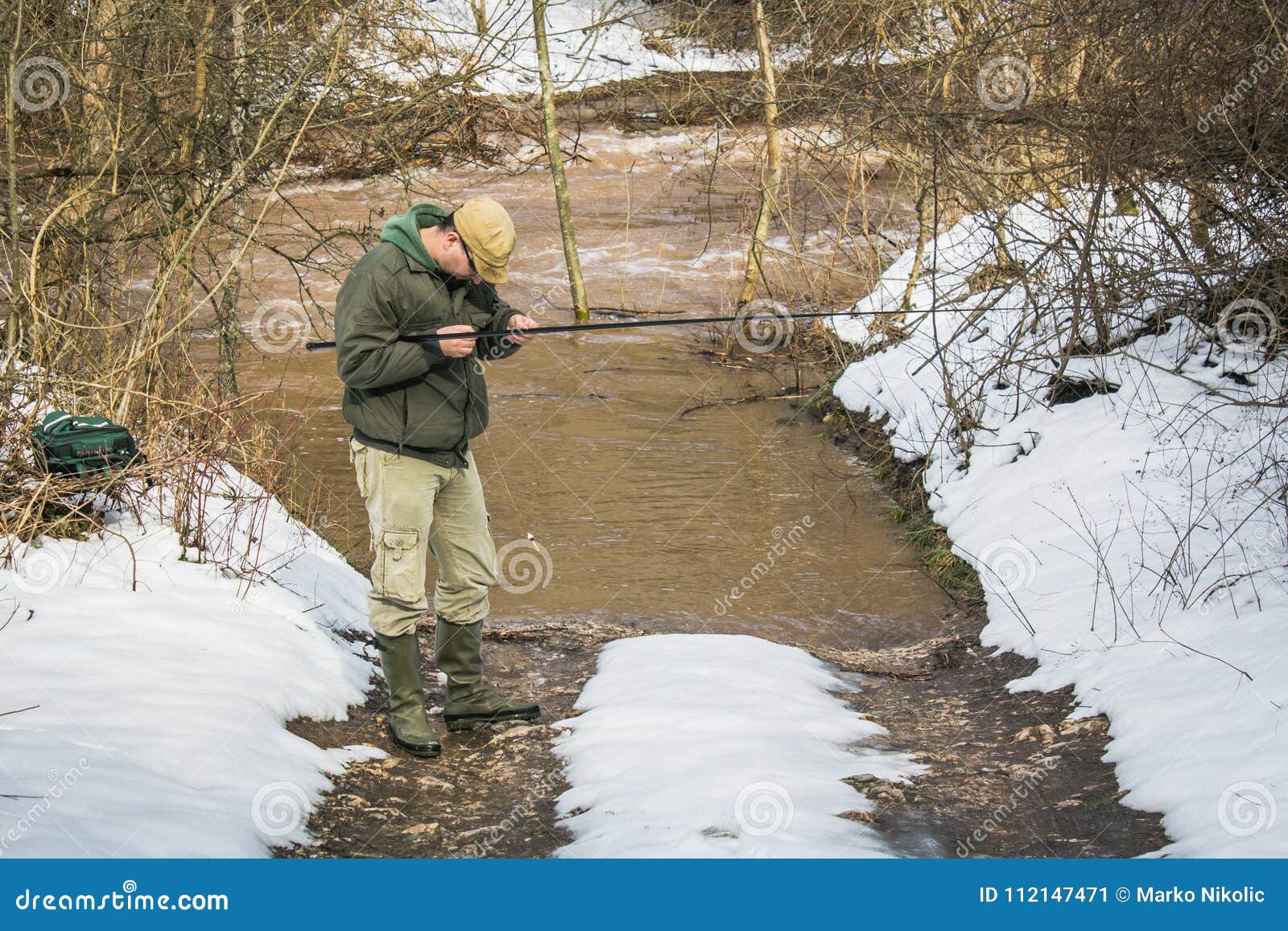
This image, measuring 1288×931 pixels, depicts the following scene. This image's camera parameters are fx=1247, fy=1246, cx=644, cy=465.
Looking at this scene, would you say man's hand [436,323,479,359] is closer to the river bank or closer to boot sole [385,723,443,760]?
boot sole [385,723,443,760]

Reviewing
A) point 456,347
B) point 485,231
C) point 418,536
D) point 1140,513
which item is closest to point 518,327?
point 456,347

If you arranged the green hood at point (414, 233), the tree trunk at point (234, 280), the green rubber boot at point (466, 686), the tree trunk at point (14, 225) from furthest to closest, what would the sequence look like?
the tree trunk at point (234, 280)
the tree trunk at point (14, 225)
the green rubber boot at point (466, 686)
the green hood at point (414, 233)

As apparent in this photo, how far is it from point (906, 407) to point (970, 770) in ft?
19.7

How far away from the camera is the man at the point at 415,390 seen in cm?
443

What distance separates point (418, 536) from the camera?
4.60 meters

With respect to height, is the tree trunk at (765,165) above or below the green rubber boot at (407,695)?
above

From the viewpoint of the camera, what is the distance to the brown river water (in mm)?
7387

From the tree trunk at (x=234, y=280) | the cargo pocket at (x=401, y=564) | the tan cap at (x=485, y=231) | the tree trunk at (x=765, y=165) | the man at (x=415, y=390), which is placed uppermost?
the tree trunk at (x=765, y=165)

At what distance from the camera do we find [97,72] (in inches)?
309

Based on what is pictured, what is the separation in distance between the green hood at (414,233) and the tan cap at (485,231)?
0.13 m

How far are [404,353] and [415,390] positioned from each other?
0.66ft

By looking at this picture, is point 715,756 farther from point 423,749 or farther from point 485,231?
point 485,231

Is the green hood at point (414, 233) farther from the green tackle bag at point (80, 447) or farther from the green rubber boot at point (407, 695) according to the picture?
the green tackle bag at point (80, 447)

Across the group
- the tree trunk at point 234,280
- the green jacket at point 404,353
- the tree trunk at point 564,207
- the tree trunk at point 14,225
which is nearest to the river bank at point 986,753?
the green jacket at point 404,353
